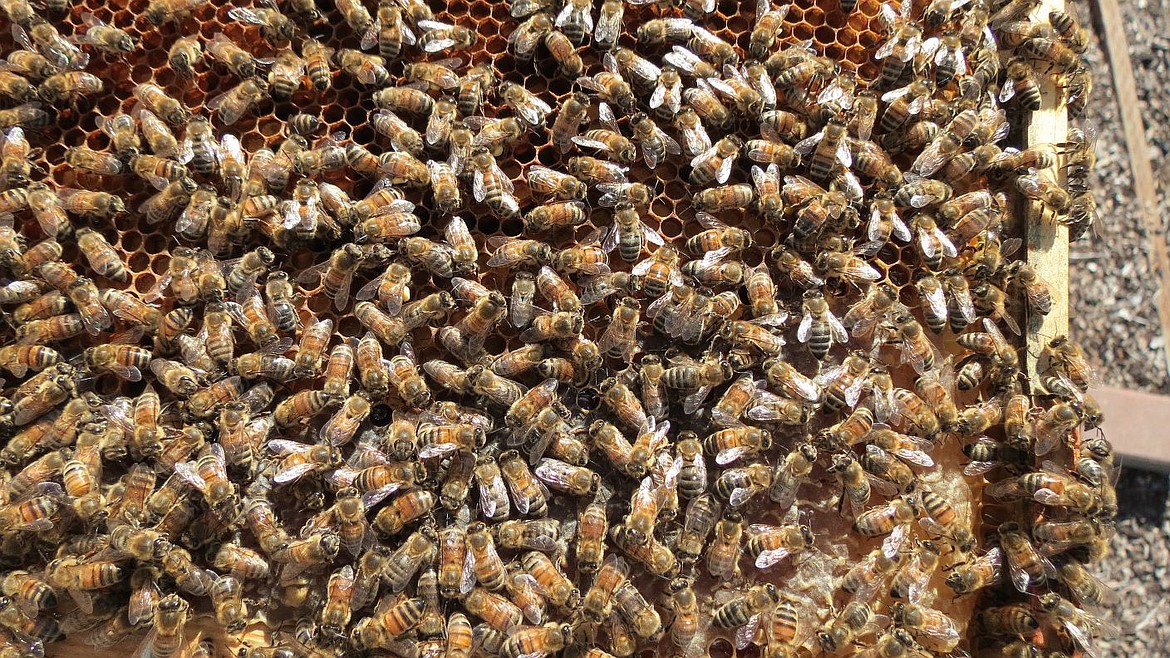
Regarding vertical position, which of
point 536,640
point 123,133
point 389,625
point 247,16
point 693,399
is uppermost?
point 247,16

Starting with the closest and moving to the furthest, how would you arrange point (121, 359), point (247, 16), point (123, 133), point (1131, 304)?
point (121, 359), point (123, 133), point (247, 16), point (1131, 304)

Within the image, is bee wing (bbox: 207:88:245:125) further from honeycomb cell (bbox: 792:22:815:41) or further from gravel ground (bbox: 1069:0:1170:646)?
gravel ground (bbox: 1069:0:1170:646)

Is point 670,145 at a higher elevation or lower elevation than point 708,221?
higher

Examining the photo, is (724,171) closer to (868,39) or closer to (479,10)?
(868,39)

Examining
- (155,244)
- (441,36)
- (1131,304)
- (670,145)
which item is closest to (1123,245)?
(1131,304)

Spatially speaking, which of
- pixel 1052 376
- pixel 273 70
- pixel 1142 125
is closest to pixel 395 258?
pixel 273 70

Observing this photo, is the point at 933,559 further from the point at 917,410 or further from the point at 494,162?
the point at 494,162

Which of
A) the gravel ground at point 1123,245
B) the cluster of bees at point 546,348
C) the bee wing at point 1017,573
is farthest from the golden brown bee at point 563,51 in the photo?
the gravel ground at point 1123,245

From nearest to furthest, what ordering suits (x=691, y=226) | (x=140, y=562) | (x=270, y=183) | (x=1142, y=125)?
1. (x=140, y=562)
2. (x=270, y=183)
3. (x=691, y=226)
4. (x=1142, y=125)
